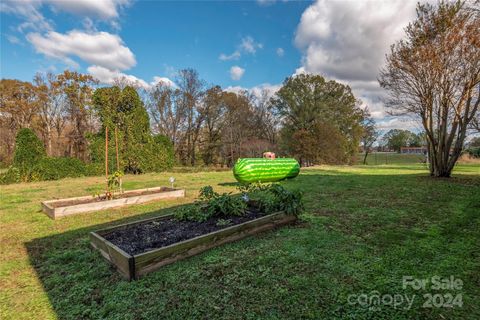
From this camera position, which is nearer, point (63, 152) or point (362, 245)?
point (362, 245)

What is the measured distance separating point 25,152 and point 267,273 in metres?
12.9

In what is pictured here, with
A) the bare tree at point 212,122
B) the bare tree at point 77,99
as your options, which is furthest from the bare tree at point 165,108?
the bare tree at point 77,99

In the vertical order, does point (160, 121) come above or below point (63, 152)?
above

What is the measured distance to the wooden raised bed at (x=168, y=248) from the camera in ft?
8.09

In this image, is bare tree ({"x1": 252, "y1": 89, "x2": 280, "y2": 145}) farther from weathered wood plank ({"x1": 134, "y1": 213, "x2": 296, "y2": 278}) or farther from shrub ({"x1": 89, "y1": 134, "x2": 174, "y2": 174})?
weathered wood plank ({"x1": 134, "y1": 213, "x2": 296, "y2": 278})

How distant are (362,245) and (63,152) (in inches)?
1107

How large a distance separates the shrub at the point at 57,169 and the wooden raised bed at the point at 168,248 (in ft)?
34.4

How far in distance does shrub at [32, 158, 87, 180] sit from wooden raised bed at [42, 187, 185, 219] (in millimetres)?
7228

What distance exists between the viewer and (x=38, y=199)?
6.77 m

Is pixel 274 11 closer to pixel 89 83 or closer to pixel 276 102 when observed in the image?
pixel 276 102

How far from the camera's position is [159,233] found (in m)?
3.36

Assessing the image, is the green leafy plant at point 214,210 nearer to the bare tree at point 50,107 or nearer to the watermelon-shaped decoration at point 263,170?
the watermelon-shaped decoration at point 263,170

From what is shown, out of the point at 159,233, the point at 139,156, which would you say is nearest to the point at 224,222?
the point at 159,233

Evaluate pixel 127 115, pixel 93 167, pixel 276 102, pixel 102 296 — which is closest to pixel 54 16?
pixel 127 115
